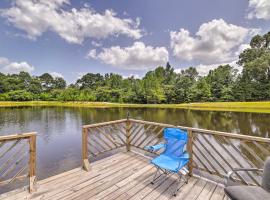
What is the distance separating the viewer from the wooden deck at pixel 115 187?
253 centimetres

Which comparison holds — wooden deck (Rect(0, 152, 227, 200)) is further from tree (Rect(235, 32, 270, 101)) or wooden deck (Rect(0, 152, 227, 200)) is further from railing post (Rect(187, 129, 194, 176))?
tree (Rect(235, 32, 270, 101))

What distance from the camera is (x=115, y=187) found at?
9.18ft

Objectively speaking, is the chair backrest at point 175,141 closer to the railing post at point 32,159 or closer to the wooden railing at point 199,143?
the wooden railing at point 199,143

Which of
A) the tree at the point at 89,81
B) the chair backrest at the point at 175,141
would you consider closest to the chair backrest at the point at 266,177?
the chair backrest at the point at 175,141

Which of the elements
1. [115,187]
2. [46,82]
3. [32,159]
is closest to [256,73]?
[115,187]

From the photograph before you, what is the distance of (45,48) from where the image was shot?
18.9 m

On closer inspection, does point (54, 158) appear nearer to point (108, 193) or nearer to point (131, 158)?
point (131, 158)

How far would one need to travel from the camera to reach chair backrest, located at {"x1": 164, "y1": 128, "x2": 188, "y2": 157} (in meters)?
3.05

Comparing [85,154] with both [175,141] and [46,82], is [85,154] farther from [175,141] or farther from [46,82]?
[46,82]

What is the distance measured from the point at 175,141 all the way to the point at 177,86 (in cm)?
3614

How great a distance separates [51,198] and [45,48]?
20.3 meters

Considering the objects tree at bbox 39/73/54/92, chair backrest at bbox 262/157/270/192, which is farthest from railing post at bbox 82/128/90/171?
tree at bbox 39/73/54/92

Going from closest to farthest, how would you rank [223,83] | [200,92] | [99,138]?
[99,138] < [223,83] < [200,92]

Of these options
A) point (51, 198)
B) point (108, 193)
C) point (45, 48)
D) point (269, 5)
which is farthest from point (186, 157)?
point (45, 48)
